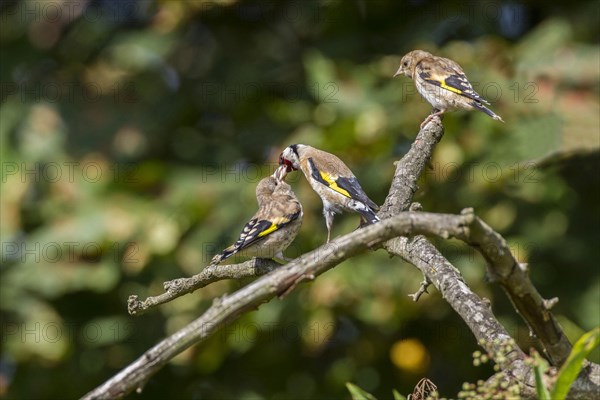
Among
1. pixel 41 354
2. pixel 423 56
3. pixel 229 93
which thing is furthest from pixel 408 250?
pixel 41 354

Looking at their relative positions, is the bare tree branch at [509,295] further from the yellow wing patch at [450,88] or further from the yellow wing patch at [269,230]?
the yellow wing patch at [450,88]

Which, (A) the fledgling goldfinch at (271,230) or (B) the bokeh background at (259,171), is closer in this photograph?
(A) the fledgling goldfinch at (271,230)

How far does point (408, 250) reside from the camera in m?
3.65

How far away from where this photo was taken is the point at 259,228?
4.93m

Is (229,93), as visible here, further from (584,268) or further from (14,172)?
(584,268)

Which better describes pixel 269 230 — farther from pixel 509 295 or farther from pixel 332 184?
pixel 509 295

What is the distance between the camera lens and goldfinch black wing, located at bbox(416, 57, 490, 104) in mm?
6250

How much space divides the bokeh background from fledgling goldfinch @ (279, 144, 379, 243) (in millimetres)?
816

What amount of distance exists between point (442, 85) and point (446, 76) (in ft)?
0.38

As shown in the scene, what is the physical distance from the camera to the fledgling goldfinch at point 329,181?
5.33 meters

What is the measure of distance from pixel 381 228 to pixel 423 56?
4587mm

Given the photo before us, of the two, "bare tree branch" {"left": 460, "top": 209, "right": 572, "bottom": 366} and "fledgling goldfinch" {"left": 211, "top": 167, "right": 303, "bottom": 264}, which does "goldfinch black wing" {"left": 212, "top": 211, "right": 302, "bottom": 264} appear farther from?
"bare tree branch" {"left": 460, "top": 209, "right": 572, "bottom": 366}

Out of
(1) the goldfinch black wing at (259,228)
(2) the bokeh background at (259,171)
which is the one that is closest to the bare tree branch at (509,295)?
(1) the goldfinch black wing at (259,228)

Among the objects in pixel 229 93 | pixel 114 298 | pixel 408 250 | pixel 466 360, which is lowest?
pixel 466 360
